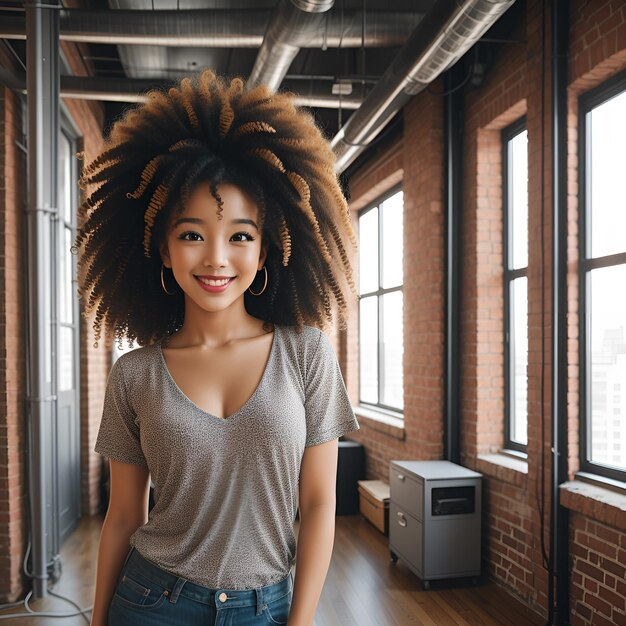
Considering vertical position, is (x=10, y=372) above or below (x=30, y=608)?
above

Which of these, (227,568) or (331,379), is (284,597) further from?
(331,379)

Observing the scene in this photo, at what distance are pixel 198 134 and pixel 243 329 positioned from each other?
1.22 ft

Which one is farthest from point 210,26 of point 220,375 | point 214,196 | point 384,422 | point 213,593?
point 384,422

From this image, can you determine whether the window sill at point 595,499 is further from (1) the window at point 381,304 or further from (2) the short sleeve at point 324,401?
(1) the window at point 381,304

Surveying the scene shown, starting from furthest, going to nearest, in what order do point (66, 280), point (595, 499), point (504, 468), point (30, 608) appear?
point (66, 280)
point (504, 468)
point (30, 608)
point (595, 499)

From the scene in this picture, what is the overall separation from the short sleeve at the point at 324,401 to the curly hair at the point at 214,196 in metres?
0.14

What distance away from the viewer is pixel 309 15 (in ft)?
11.2

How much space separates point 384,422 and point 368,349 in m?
1.66

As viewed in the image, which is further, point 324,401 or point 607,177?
point 607,177

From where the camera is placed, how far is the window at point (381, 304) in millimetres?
6648

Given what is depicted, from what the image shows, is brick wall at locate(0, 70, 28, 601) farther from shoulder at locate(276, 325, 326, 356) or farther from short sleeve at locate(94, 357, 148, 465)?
shoulder at locate(276, 325, 326, 356)

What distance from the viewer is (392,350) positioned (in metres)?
6.83

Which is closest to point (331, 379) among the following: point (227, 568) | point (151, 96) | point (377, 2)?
point (227, 568)

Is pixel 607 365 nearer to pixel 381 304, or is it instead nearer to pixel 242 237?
Answer: pixel 242 237
